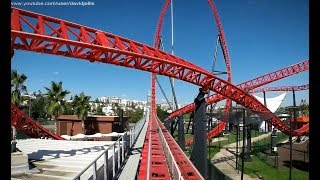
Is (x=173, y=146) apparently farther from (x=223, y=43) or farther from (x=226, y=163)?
(x=223, y=43)

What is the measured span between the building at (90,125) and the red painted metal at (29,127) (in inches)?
368

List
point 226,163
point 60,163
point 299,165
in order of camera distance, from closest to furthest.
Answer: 1. point 60,163
2. point 299,165
3. point 226,163

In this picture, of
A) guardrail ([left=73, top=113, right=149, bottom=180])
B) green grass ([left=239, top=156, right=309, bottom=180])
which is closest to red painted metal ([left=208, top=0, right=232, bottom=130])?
green grass ([left=239, top=156, right=309, bottom=180])

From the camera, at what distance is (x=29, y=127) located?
2762 centimetres

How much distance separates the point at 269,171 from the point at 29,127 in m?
22.0

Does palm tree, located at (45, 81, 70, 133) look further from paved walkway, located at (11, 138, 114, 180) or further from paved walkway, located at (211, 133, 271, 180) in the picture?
paved walkway, located at (11, 138, 114, 180)

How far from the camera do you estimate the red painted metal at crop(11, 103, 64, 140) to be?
25.9 meters

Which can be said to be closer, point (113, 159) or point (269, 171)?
point (113, 159)

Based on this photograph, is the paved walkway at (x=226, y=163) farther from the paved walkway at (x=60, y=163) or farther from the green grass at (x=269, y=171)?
the paved walkway at (x=60, y=163)

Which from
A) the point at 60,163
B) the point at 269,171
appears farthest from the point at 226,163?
the point at 60,163

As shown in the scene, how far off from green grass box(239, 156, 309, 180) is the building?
14777mm

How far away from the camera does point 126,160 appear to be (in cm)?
1176
